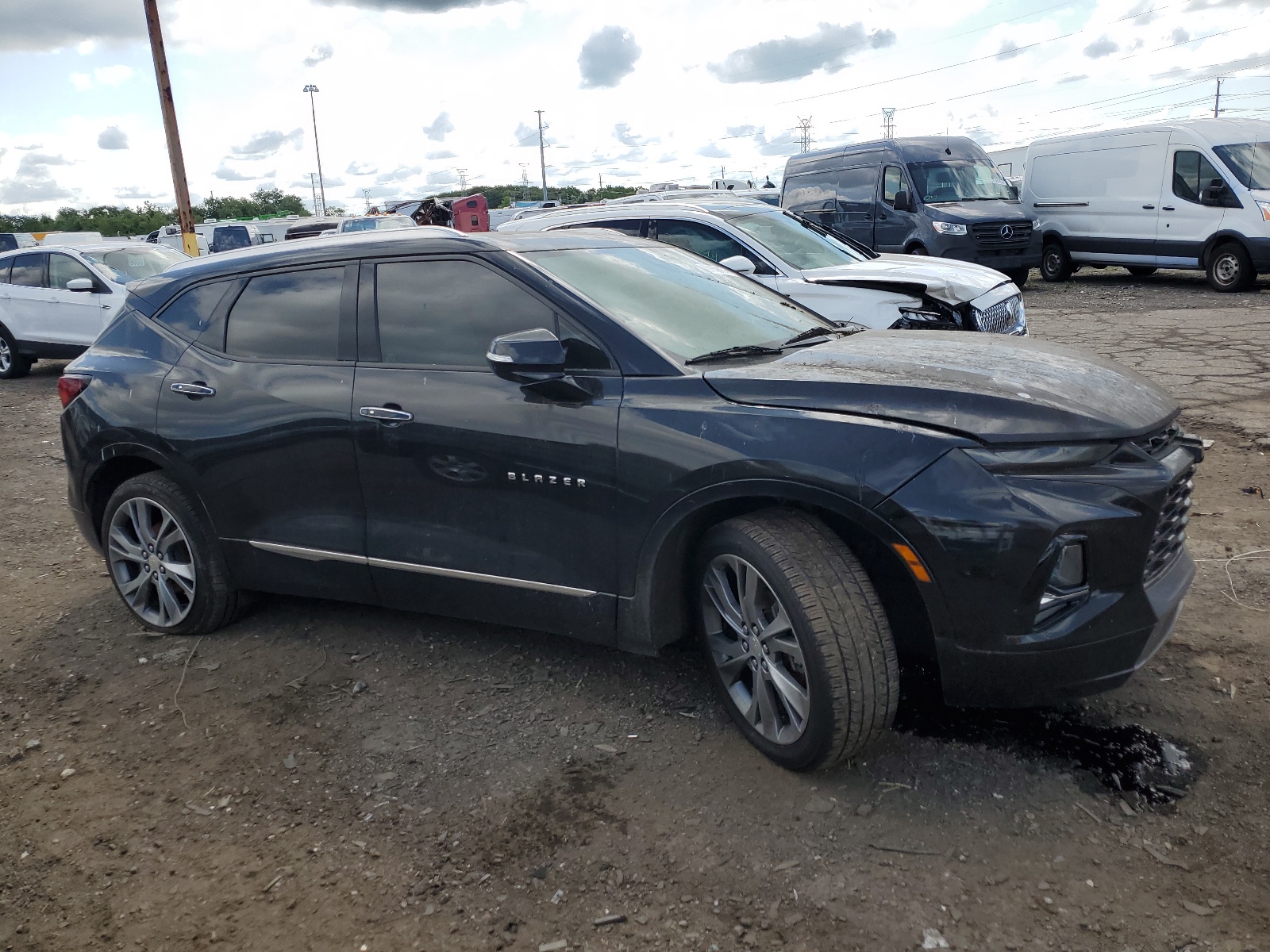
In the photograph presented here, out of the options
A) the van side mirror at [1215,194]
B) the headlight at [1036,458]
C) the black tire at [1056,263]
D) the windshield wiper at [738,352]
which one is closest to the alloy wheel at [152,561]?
the windshield wiper at [738,352]

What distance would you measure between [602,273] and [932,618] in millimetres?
1743

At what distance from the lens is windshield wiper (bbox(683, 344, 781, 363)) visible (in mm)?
3361

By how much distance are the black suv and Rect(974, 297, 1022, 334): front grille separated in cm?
395

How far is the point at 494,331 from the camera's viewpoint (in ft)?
11.7

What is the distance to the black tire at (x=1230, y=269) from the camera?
14688 millimetres

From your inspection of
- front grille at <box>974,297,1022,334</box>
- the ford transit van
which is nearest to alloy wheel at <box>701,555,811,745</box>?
front grille at <box>974,297,1022,334</box>

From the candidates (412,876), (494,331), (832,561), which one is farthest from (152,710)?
(832,561)

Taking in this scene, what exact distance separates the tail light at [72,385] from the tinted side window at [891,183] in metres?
13.4

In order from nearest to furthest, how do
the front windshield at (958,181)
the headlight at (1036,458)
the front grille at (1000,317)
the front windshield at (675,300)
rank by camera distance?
1. the headlight at (1036,458)
2. the front windshield at (675,300)
3. the front grille at (1000,317)
4. the front windshield at (958,181)

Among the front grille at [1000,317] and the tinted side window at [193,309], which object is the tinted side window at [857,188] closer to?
the front grille at [1000,317]

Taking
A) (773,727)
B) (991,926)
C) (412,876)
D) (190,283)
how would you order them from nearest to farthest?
(991,926) < (412,876) < (773,727) < (190,283)

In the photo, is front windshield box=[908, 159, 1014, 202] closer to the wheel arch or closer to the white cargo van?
the white cargo van

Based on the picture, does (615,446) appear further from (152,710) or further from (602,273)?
(152,710)

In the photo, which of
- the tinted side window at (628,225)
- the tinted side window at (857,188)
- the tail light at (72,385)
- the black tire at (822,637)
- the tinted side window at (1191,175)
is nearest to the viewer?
the black tire at (822,637)
